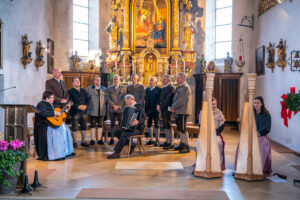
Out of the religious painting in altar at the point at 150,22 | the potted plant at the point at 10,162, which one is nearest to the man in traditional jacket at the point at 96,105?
the potted plant at the point at 10,162

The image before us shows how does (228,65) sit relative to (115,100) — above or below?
above

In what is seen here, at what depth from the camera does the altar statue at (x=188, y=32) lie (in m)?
12.0

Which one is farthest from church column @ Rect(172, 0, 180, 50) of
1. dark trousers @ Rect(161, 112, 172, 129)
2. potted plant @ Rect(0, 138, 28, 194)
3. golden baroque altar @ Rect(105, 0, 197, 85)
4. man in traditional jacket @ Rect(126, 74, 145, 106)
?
potted plant @ Rect(0, 138, 28, 194)

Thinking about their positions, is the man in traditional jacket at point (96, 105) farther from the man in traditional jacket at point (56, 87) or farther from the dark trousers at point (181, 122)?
the dark trousers at point (181, 122)

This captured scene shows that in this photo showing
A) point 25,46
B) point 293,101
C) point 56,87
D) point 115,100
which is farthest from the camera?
point 25,46

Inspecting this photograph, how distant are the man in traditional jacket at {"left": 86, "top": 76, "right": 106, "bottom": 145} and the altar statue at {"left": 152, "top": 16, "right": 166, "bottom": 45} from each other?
16.5 ft

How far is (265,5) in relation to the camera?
988 centimetres

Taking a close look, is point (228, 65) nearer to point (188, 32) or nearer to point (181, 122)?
point (188, 32)

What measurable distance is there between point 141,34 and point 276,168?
8048mm

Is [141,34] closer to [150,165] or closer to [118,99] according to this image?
[118,99]

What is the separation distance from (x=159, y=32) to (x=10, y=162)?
30.2ft

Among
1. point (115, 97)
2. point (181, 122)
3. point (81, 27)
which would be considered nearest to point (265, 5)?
point (181, 122)

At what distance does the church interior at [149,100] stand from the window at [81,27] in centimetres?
5

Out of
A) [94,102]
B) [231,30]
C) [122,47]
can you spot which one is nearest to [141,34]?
[122,47]
